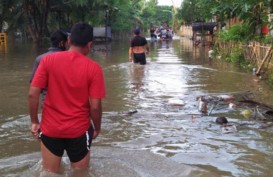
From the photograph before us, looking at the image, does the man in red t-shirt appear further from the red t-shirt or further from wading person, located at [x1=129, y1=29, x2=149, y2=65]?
wading person, located at [x1=129, y1=29, x2=149, y2=65]

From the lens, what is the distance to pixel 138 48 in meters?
15.2

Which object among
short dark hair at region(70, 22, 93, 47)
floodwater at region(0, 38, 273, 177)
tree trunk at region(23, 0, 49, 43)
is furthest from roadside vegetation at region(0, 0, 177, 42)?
short dark hair at region(70, 22, 93, 47)

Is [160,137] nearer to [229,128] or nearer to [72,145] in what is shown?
[229,128]

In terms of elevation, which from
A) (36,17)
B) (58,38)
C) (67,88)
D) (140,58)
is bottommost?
(140,58)

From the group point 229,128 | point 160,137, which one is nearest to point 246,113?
point 229,128

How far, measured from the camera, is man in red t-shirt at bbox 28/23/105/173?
392 cm

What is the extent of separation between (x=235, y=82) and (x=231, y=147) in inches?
257

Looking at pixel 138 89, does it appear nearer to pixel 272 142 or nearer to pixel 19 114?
pixel 19 114

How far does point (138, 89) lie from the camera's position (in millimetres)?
11492

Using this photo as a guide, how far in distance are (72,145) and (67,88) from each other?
21.9 inches

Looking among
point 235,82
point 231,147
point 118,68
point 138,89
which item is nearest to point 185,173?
point 231,147

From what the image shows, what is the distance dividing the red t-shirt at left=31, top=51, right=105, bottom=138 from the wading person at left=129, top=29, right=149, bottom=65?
10.6 meters

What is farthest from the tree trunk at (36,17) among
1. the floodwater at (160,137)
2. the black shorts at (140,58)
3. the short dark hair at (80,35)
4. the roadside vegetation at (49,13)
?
the short dark hair at (80,35)

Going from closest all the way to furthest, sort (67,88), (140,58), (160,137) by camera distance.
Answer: (67,88), (160,137), (140,58)
